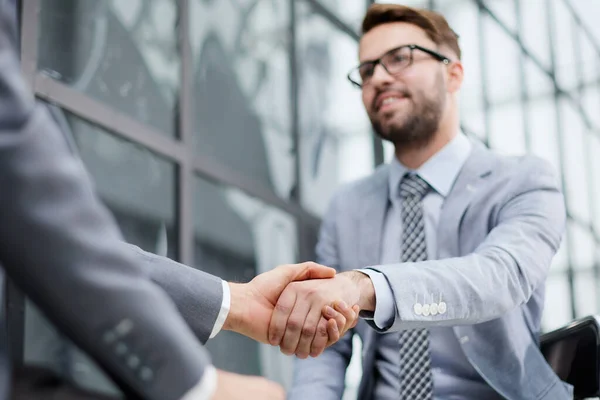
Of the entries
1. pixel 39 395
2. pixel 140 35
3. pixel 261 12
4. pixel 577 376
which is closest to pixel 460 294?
pixel 577 376

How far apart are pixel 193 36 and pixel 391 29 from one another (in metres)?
1.41

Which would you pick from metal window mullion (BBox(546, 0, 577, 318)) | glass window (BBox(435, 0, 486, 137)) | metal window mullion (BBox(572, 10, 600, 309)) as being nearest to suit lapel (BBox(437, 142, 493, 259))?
glass window (BBox(435, 0, 486, 137))

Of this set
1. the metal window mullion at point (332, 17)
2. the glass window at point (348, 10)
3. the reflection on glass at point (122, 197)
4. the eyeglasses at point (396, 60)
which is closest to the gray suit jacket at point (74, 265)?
the eyeglasses at point (396, 60)

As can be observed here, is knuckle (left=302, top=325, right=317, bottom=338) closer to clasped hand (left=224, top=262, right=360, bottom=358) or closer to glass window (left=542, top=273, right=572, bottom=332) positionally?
clasped hand (left=224, top=262, right=360, bottom=358)

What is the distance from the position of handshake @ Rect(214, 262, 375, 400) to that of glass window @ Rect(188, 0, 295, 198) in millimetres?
1893

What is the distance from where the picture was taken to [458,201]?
2514 millimetres

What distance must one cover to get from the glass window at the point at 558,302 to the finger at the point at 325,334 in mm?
6563

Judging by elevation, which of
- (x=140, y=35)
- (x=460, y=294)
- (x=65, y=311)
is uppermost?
(x=140, y=35)

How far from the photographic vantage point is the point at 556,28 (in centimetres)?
941

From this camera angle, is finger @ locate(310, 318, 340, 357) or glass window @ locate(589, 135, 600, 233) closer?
finger @ locate(310, 318, 340, 357)

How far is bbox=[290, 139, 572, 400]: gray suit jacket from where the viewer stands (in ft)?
7.12

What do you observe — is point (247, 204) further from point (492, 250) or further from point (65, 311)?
point (65, 311)

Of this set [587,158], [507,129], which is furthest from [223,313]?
[587,158]

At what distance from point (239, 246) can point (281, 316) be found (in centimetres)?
211
